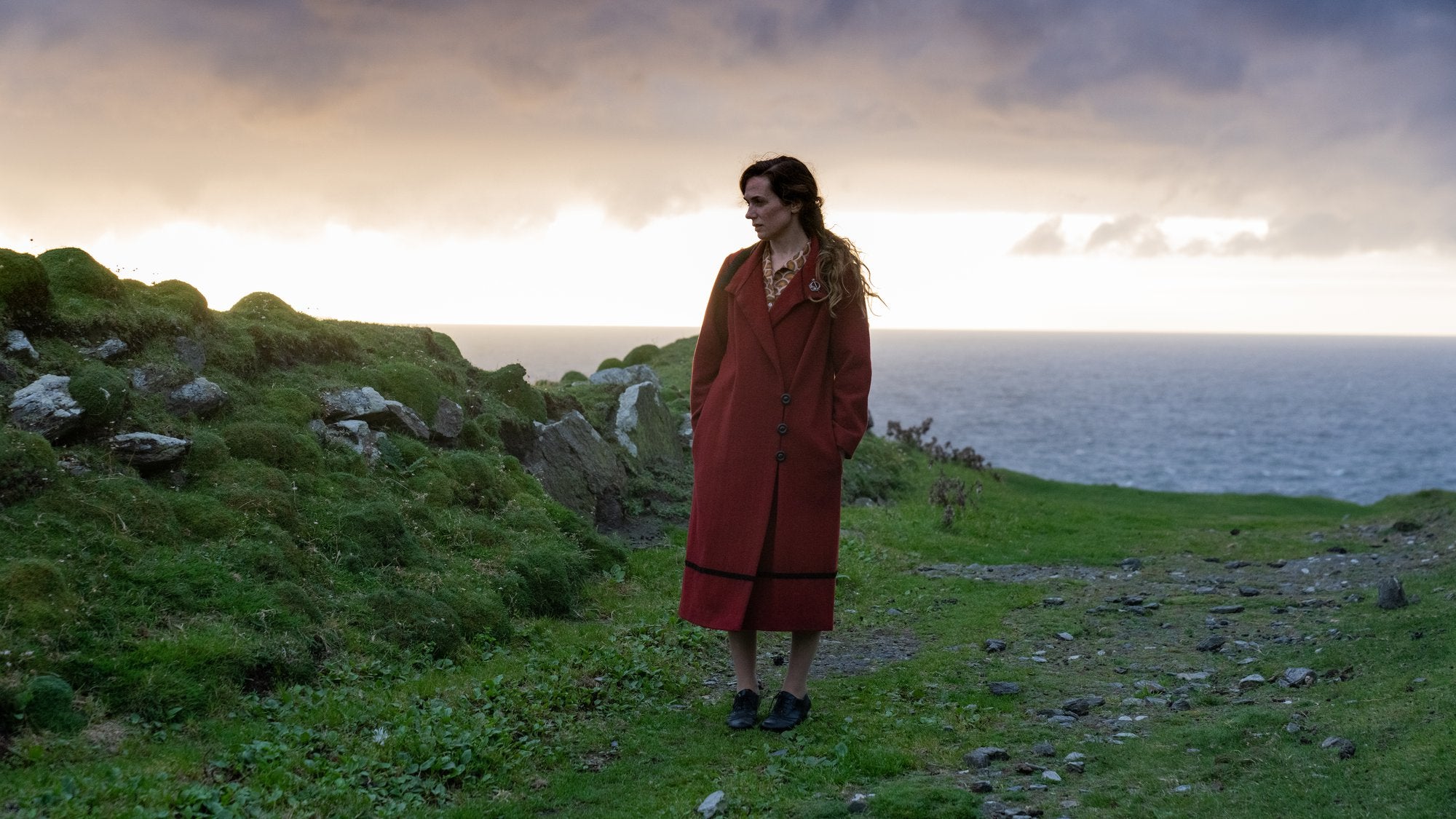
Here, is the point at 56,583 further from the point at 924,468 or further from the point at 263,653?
the point at 924,468

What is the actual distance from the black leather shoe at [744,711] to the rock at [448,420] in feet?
18.9

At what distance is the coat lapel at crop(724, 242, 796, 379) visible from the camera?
7.09 m

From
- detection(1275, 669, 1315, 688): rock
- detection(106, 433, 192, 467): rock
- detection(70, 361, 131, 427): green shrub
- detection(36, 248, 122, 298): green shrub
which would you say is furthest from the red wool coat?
detection(36, 248, 122, 298): green shrub

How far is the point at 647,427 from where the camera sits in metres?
16.2

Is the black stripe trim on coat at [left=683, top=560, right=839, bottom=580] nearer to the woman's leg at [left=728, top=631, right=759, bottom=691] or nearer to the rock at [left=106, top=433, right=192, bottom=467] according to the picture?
the woman's leg at [left=728, top=631, right=759, bottom=691]

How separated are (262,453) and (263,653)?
308cm

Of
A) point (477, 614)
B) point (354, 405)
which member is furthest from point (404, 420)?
point (477, 614)

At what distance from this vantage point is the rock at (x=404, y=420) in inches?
444

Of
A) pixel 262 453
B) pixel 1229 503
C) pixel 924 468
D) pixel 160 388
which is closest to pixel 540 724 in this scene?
pixel 262 453

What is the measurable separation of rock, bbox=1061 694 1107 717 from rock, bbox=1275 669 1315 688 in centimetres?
138

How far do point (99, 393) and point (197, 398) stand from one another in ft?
4.22

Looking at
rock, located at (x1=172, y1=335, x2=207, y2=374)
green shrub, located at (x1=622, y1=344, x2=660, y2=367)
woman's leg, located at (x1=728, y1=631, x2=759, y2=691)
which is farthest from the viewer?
green shrub, located at (x1=622, y1=344, x2=660, y2=367)

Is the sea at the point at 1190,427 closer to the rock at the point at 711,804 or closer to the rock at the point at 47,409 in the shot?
the rock at the point at 47,409

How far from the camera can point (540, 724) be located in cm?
682
